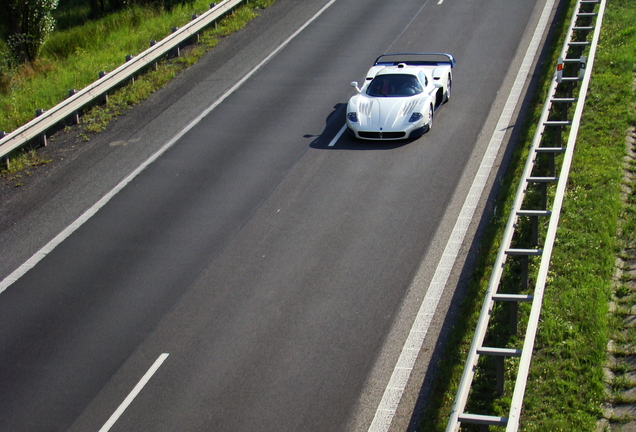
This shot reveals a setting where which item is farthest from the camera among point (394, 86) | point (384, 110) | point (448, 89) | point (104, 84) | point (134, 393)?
point (104, 84)

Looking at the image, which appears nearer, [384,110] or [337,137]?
[384,110]

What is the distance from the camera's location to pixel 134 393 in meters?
8.44

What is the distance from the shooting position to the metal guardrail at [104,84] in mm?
15078

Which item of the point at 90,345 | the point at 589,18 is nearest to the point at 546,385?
the point at 90,345

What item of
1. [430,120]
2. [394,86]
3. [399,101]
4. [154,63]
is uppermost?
[394,86]

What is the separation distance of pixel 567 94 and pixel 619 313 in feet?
22.6

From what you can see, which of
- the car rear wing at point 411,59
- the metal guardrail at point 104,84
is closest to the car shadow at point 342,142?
the car rear wing at point 411,59

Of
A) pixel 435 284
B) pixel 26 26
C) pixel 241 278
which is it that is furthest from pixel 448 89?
pixel 26 26

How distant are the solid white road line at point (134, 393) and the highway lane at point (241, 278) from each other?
9 centimetres

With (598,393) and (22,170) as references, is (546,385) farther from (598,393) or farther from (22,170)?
(22,170)

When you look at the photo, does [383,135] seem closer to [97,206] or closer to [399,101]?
[399,101]

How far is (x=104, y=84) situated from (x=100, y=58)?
3.44 metres

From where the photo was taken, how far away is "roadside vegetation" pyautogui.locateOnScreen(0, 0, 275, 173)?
1752cm

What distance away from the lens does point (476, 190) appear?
1223 cm
